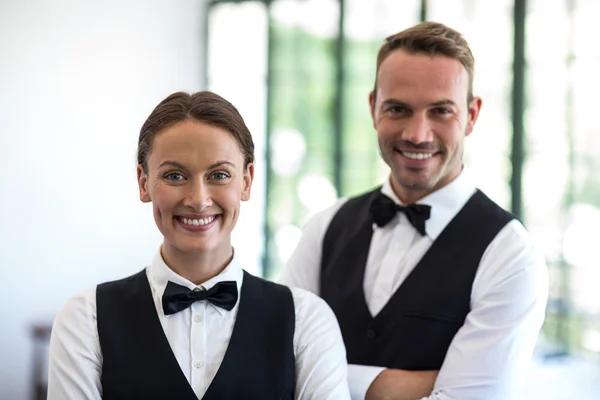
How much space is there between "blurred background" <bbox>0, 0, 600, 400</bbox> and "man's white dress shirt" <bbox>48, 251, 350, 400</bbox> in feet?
11.4

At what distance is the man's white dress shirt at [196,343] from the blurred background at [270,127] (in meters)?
3.48

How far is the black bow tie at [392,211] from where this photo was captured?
2.27 metres

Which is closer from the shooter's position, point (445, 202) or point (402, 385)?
point (402, 385)

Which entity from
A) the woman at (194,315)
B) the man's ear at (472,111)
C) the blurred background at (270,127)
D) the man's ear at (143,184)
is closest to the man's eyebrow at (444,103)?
the man's ear at (472,111)

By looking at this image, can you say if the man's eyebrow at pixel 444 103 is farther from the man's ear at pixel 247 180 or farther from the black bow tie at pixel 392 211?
the man's ear at pixel 247 180

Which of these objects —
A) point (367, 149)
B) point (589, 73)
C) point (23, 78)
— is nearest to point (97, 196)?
point (23, 78)

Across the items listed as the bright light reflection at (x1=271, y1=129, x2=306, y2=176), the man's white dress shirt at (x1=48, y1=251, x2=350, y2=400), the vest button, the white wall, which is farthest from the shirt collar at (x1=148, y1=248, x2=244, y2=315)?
the bright light reflection at (x1=271, y1=129, x2=306, y2=176)

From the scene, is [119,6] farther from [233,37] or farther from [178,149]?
[178,149]

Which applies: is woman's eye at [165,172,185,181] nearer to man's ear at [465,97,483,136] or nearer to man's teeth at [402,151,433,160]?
man's teeth at [402,151,433,160]

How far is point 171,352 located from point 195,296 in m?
0.13

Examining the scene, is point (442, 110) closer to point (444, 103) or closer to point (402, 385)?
point (444, 103)

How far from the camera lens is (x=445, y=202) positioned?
2297mm

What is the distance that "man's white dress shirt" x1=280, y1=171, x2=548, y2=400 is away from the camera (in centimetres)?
202

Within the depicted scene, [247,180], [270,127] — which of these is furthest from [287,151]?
[247,180]
